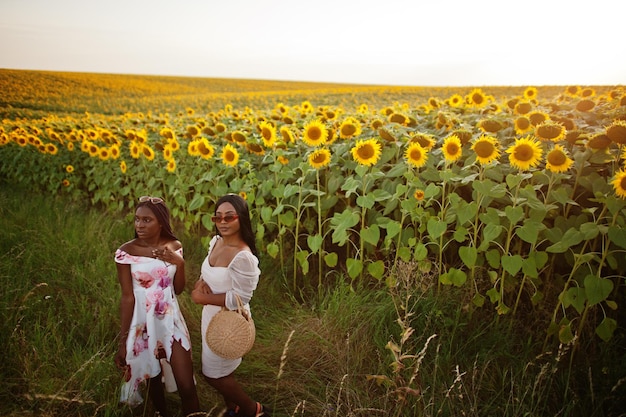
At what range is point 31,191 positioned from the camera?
6988 mm

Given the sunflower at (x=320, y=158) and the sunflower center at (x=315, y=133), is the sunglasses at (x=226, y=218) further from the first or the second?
the sunflower center at (x=315, y=133)

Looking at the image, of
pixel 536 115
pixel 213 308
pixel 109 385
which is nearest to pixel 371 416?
pixel 213 308

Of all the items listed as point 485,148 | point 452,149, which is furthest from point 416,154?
point 485,148

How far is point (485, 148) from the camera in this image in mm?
2553

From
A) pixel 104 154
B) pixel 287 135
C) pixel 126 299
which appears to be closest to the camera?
pixel 126 299

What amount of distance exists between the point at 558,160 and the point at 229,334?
6.89 ft

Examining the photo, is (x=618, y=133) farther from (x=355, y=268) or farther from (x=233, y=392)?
(x=233, y=392)

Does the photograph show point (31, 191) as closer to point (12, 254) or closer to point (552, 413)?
point (12, 254)

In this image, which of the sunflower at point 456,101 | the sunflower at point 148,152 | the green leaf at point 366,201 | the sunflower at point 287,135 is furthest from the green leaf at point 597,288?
the sunflower at point 148,152

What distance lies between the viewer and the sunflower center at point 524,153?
2.51 meters

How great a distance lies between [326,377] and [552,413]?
1274mm

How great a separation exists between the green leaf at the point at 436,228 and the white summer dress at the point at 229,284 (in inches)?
45.8

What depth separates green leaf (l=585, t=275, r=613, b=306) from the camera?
2355 millimetres

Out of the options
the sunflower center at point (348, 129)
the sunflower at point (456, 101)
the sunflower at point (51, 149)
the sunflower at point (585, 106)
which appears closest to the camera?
the sunflower center at point (348, 129)
